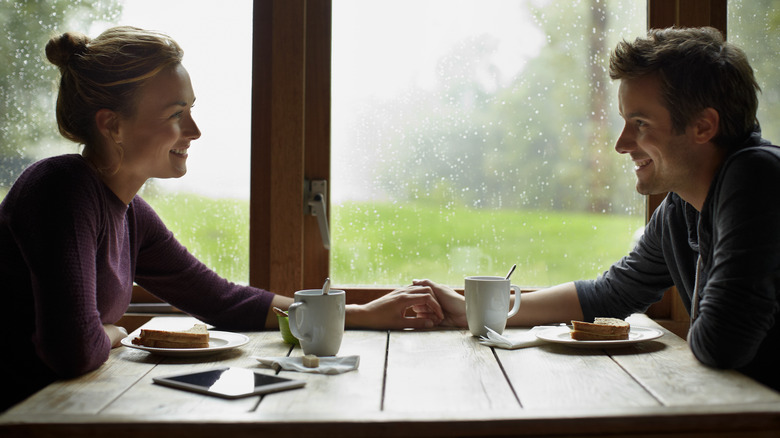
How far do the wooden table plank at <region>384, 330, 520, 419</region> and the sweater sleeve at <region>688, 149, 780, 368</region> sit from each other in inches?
14.7

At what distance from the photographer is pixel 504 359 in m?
1.32

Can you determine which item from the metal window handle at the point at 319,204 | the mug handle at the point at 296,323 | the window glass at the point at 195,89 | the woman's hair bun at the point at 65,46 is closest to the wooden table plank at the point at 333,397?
the mug handle at the point at 296,323

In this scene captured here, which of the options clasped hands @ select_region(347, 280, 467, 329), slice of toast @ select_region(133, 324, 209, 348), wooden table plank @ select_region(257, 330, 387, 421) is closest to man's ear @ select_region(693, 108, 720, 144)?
clasped hands @ select_region(347, 280, 467, 329)

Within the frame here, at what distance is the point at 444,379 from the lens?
1.16 m

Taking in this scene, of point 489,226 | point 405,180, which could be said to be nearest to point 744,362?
point 489,226

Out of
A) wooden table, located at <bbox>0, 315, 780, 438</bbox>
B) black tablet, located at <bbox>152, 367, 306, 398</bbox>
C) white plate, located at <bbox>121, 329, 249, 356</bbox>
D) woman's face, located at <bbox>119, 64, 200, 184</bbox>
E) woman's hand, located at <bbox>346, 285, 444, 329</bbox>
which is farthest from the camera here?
woman's hand, located at <bbox>346, 285, 444, 329</bbox>

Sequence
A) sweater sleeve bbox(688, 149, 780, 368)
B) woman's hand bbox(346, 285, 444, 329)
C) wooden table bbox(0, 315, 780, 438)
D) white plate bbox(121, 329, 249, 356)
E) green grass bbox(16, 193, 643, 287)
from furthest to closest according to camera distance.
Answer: green grass bbox(16, 193, 643, 287), woman's hand bbox(346, 285, 444, 329), white plate bbox(121, 329, 249, 356), sweater sleeve bbox(688, 149, 780, 368), wooden table bbox(0, 315, 780, 438)

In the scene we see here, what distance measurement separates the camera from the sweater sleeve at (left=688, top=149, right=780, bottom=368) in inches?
46.7

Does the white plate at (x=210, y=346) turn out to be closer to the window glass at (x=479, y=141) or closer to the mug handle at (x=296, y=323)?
the mug handle at (x=296, y=323)

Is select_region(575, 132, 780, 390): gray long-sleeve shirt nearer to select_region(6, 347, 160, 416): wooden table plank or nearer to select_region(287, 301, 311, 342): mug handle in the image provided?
select_region(287, 301, 311, 342): mug handle

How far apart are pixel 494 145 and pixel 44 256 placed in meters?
1.25

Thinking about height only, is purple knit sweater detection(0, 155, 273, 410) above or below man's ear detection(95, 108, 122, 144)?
below

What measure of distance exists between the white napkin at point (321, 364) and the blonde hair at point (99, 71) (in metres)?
0.64

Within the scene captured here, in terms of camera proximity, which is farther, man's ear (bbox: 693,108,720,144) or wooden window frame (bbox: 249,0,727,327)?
wooden window frame (bbox: 249,0,727,327)
